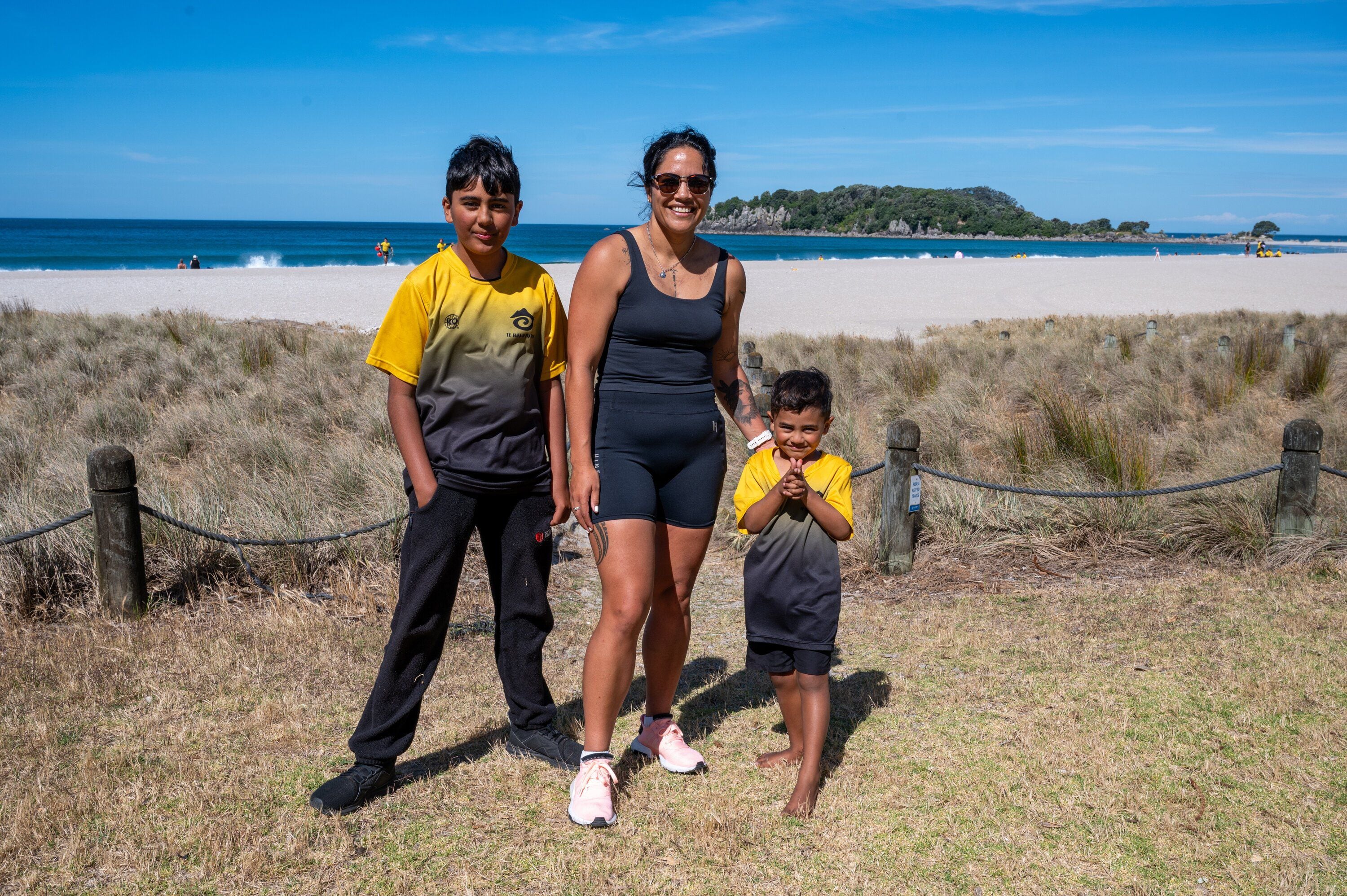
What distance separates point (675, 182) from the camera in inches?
116

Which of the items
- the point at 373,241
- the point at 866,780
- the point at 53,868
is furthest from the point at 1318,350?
the point at 373,241

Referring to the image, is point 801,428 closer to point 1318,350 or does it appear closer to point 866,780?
point 866,780

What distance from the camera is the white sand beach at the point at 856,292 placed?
75.7ft

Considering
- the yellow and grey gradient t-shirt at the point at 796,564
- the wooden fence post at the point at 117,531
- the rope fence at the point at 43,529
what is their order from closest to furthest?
the yellow and grey gradient t-shirt at the point at 796,564, the rope fence at the point at 43,529, the wooden fence post at the point at 117,531

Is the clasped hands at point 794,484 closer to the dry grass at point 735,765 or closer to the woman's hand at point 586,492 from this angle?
the woman's hand at point 586,492

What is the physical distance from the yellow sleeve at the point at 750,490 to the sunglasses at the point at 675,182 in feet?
2.81

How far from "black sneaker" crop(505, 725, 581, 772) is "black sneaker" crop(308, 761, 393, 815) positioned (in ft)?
1.49

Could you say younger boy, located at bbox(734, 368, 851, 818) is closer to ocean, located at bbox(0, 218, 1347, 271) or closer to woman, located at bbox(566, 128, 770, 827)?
woman, located at bbox(566, 128, 770, 827)

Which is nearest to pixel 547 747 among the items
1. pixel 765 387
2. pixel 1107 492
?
pixel 1107 492

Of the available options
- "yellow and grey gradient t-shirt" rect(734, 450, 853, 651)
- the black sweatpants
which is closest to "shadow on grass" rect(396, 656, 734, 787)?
the black sweatpants

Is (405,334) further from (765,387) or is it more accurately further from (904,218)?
(904,218)

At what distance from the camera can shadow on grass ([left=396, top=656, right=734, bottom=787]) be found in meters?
3.32

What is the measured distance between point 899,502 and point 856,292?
88.0ft

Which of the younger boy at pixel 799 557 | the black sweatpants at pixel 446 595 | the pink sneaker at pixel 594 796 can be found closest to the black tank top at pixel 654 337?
the younger boy at pixel 799 557
